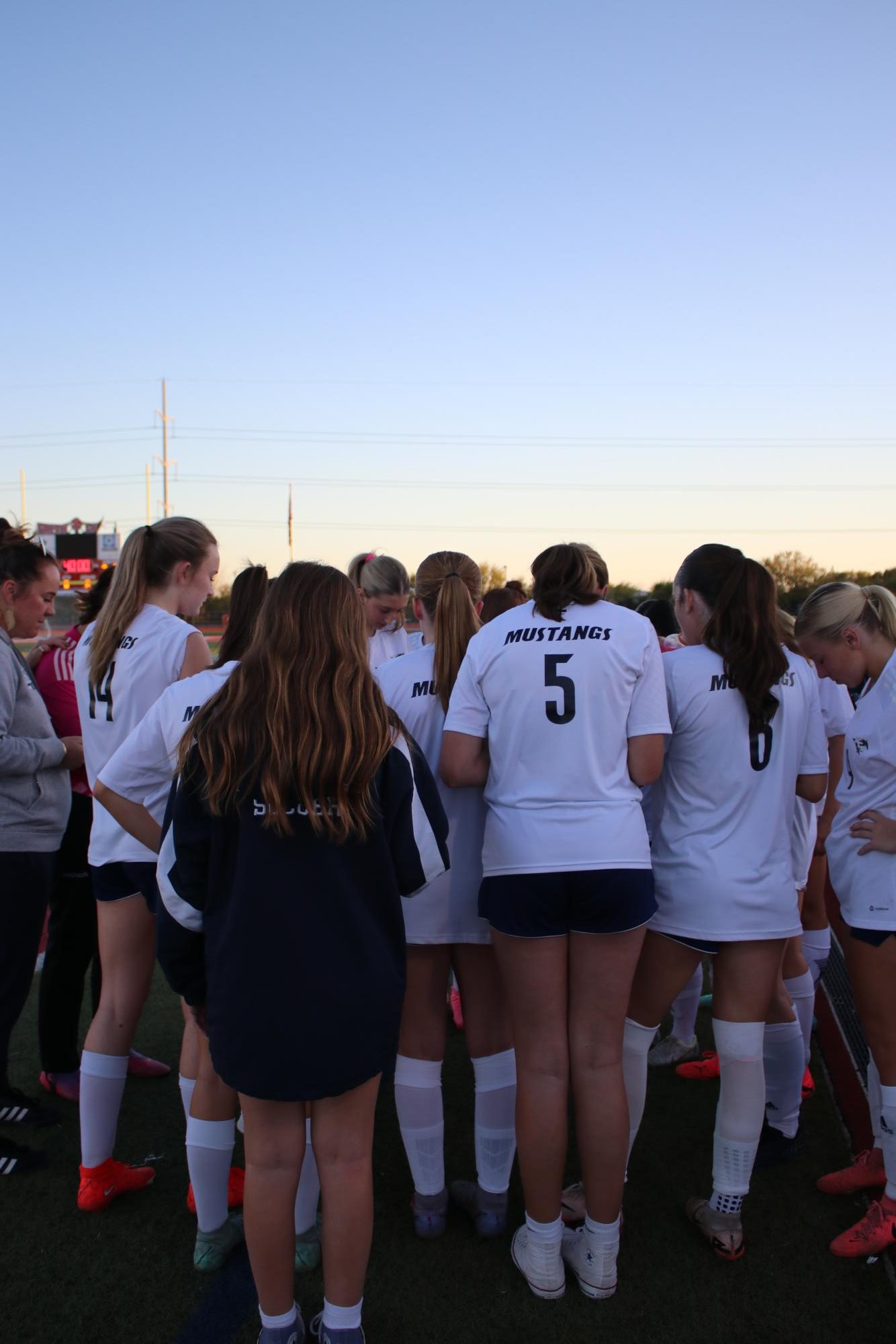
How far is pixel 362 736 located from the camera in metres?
2.01

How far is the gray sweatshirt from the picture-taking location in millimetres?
3168

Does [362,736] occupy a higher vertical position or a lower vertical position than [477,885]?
higher

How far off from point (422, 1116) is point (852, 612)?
6.75 feet

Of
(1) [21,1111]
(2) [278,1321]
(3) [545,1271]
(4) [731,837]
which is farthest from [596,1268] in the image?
(1) [21,1111]

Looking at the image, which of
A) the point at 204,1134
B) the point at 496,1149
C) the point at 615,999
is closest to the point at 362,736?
the point at 615,999

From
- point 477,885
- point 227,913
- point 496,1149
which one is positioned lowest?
point 496,1149

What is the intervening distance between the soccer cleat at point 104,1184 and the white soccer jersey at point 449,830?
1.30 meters

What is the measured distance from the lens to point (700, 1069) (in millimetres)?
3770

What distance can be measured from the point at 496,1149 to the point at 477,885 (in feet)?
2.73

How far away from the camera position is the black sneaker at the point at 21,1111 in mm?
3371

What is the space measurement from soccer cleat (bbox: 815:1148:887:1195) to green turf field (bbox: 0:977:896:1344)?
48mm

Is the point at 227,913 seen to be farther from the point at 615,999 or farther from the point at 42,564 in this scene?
the point at 42,564

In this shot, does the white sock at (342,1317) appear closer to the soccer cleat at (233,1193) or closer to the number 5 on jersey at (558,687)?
the soccer cleat at (233,1193)

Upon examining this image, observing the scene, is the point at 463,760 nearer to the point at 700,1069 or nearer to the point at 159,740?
the point at 159,740
